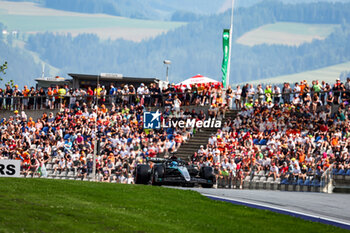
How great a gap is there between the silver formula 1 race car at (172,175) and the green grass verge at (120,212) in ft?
19.9

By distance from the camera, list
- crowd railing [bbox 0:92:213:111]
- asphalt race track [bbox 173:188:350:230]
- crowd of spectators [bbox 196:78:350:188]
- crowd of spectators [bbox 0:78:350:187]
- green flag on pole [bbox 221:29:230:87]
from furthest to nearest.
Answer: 1. green flag on pole [bbox 221:29:230:87]
2. crowd railing [bbox 0:92:213:111]
3. crowd of spectators [bbox 0:78:350:187]
4. crowd of spectators [bbox 196:78:350:188]
5. asphalt race track [bbox 173:188:350:230]

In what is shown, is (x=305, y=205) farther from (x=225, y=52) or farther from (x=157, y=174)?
(x=225, y=52)

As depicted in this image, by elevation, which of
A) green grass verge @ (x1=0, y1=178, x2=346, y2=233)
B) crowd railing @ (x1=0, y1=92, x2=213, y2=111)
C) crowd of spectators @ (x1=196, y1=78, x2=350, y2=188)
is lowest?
green grass verge @ (x1=0, y1=178, x2=346, y2=233)

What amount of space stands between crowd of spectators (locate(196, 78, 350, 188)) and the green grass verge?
10.2 metres

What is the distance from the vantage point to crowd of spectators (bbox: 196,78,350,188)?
30656 millimetres

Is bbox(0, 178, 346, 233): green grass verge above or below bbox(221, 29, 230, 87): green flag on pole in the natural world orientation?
below

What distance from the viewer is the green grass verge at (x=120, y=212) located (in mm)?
14359

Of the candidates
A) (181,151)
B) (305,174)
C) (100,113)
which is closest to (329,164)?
(305,174)

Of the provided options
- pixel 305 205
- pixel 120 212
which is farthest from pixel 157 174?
pixel 120 212

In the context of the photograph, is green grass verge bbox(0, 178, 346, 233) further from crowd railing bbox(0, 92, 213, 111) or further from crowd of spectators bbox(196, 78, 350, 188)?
crowd railing bbox(0, 92, 213, 111)

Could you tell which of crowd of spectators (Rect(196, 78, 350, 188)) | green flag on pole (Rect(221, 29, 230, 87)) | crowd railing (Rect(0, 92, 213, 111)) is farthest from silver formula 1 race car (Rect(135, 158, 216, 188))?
green flag on pole (Rect(221, 29, 230, 87))

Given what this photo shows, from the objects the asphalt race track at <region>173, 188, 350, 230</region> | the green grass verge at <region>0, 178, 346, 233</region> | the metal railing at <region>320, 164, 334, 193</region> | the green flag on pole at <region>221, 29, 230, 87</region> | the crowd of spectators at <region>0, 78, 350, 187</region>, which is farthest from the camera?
the green flag on pole at <region>221, 29, 230, 87</region>

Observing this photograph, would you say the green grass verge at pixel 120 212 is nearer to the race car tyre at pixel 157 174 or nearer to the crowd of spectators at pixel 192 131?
the race car tyre at pixel 157 174

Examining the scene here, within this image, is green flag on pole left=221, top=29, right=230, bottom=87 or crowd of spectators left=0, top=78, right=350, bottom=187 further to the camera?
green flag on pole left=221, top=29, right=230, bottom=87
